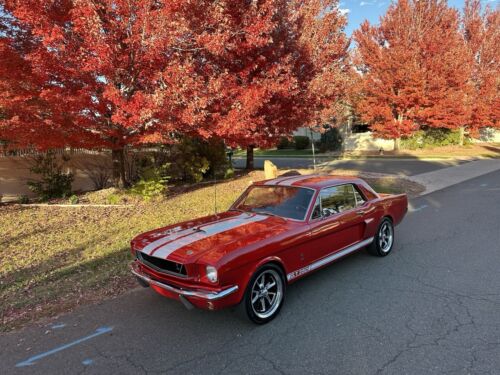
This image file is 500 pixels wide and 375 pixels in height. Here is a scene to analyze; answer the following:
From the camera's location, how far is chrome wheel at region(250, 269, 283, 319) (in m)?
3.80

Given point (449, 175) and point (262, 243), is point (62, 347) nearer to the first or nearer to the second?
point (262, 243)

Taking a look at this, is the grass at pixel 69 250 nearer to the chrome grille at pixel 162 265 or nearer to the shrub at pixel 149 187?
the shrub at pixel 149 187

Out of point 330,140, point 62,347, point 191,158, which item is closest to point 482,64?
point 330,140

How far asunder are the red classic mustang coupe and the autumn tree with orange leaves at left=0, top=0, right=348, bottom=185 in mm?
3580

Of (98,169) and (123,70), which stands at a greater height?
(123,70)

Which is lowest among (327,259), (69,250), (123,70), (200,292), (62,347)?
(62,347)

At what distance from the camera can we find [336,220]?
4801 millimetres

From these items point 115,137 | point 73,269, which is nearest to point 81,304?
point 73,269

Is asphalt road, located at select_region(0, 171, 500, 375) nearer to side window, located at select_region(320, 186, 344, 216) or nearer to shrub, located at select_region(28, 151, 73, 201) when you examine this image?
side window, located at select_region(320, 186, 344, 216)

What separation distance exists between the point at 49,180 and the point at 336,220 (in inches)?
366

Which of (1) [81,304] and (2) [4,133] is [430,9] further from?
(1) [81,304]

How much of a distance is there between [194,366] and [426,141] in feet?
110

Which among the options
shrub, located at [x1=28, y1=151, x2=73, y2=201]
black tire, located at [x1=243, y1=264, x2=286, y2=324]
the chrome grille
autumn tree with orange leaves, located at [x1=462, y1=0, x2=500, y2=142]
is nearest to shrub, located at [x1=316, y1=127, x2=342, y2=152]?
autumn tree with orange leaves, located at [x1=462, y1=0, x2=500, y2=142]

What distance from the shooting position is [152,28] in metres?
7.00
